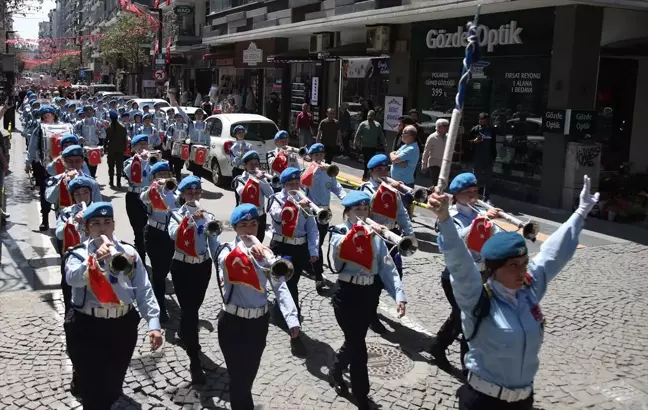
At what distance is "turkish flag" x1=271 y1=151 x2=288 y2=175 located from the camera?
1097 centimetres

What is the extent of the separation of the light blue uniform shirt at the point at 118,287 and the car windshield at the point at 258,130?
1148 centimetres

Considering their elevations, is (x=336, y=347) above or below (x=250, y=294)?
below

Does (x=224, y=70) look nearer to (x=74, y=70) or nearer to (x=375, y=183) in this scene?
(x=375, y=183)

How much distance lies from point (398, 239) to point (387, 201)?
2.22 meters

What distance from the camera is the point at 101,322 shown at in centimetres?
450

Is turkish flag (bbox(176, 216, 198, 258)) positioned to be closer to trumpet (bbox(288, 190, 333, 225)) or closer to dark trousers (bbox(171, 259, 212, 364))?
dark trousers (bbox(171, 259, 212, 364))

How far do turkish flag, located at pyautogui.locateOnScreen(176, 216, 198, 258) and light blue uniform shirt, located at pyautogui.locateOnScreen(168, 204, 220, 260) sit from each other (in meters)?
0.03

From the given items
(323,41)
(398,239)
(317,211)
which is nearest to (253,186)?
(317,211)

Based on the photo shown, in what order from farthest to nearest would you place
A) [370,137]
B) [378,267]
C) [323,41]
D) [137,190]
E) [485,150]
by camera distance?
1. [323,41]
2. [370,137]
3. [485,150]
4. [137,190]
5. [378,267]

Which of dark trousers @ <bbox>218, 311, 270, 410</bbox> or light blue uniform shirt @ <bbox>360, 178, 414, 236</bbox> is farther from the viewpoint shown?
light blue uniform shirt @ <bbox>360, 178, 414, 236</bbox>

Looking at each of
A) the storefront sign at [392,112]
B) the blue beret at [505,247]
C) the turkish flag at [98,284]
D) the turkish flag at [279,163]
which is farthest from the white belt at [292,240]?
the storefront sign at [392,112]

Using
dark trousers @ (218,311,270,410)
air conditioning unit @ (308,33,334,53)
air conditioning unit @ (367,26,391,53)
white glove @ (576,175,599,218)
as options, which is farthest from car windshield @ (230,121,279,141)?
white glove @ (576,175,599,218)

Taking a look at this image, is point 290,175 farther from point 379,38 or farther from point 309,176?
point 379,38

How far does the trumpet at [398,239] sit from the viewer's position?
5.11m
